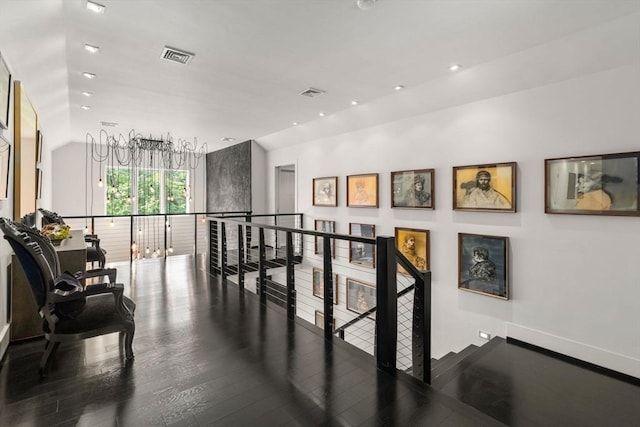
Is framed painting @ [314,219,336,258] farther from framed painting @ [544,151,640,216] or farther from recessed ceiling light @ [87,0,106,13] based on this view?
recessed ceiling light @ [87,0,106,13]

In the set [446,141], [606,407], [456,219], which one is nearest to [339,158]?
[446,141]

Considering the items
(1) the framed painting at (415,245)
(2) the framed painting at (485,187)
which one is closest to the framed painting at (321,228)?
(1) the framed painting at (415,245)

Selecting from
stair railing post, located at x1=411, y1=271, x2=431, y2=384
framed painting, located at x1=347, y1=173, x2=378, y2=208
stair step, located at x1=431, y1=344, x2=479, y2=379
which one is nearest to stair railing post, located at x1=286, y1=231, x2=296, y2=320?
stair railing post, located at x1=411, y1=271, x2=431, y2=384

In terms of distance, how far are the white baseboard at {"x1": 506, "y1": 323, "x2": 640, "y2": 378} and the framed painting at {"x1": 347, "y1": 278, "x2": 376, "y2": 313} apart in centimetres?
246

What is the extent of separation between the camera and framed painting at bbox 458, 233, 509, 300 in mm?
4383

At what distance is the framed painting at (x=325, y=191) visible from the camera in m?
7.12

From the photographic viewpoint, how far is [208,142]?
9.12m

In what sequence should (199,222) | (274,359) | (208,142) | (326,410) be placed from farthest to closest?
(199,222), (208,142), (274,359), (326,410)

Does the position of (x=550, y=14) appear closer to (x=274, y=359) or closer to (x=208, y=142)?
(x=274, y=359)

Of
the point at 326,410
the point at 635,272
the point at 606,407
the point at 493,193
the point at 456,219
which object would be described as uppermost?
the point at 493,193

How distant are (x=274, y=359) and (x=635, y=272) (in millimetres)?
3918

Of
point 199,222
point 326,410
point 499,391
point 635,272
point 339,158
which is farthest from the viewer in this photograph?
point 199,222

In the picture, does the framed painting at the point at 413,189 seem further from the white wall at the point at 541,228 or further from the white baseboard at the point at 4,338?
the white baseboard at the point at 4,338

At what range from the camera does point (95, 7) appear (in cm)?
270
